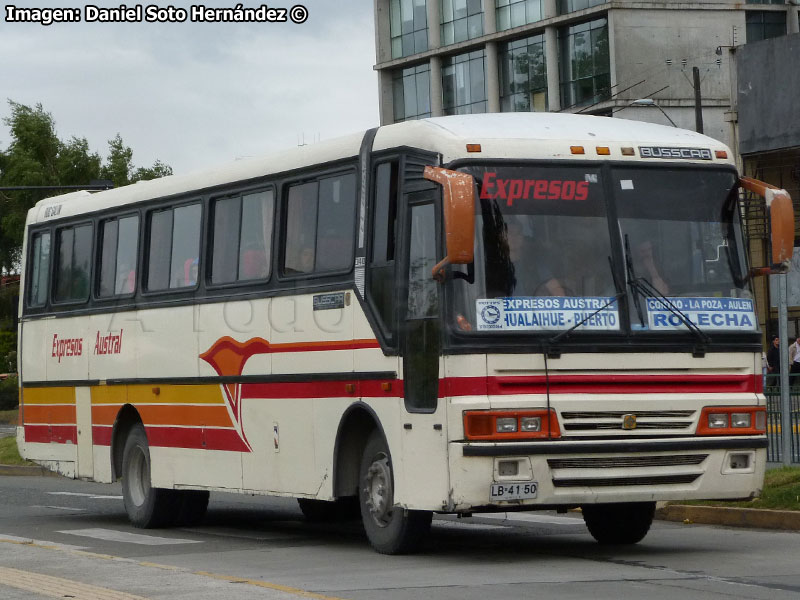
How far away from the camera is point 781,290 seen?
17266mm

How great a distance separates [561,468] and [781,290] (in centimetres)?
635

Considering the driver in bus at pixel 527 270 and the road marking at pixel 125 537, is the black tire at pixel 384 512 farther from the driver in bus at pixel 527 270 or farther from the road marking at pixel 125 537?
the road marking at pixel 125 537

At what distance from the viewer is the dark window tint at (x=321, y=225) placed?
1327 centimetres

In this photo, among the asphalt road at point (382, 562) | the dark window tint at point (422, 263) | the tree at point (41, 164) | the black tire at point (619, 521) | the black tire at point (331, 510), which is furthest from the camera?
the tree at point (41, 164)

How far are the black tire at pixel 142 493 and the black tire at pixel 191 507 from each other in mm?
59

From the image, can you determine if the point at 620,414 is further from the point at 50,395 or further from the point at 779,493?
the point at 50,395

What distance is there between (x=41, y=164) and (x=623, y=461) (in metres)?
60.7

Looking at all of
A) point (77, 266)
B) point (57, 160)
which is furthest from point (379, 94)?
point (77, 266)

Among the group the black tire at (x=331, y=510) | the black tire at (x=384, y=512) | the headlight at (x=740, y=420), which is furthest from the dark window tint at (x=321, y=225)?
the black tire at (x=331, y=510)

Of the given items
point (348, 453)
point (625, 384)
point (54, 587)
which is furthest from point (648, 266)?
point (54, 587)

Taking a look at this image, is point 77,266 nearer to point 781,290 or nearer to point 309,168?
point 309,168

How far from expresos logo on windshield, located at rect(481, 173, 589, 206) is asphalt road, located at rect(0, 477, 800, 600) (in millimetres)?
2699

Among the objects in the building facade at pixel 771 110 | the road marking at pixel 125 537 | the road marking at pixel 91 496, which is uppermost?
the building facade at pixel 771 110

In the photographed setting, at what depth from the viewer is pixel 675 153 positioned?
1256cm
